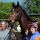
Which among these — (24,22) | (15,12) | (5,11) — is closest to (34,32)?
(24,22)

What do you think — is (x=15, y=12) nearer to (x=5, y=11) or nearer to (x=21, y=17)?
(x=21, y=17)

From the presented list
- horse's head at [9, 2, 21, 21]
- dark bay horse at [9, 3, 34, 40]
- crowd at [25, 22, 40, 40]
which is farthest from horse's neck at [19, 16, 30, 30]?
crowd at [25, 22, 40, 40]

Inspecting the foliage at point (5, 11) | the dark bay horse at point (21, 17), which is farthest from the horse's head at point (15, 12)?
the foliage at point (5, 11)

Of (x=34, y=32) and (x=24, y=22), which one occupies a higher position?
(x=24, y=22)

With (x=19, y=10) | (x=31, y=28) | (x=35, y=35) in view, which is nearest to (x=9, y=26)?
(x=19, y=10)

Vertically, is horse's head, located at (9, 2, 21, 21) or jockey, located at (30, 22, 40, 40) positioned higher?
horse's head, located at (9, 2, 21, 21)

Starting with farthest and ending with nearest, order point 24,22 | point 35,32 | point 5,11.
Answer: point 5,11, point 24,22, point 35,32

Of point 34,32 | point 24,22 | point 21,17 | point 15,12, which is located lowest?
point 34,32

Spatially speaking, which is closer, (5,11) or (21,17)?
(21,17)

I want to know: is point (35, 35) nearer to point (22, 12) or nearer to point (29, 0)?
point (22, 12)

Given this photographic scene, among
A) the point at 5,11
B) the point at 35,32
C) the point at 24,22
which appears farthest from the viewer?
the point at 5,11

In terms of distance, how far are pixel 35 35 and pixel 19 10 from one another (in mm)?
1070

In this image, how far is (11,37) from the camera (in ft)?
14.6

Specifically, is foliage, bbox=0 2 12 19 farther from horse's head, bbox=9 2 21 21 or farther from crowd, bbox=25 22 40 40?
crowd, bbox=25 22 40 40
